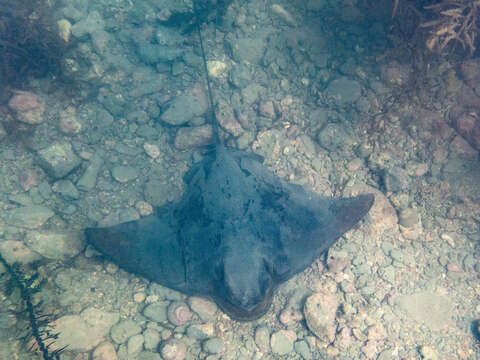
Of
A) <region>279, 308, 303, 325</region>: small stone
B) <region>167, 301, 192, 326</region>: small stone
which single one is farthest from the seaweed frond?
<region>279, 308, 303, 325</region>: small stone

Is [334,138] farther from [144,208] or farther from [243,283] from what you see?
[144,208]

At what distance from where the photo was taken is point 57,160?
6.02 metres

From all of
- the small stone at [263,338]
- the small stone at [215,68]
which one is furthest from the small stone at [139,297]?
the small stone at [215,68]

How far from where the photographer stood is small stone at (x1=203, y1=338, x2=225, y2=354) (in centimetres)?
479

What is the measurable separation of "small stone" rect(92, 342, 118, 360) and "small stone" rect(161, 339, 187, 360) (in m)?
0.81

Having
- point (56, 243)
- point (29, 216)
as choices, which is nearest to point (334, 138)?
point (56, 243)

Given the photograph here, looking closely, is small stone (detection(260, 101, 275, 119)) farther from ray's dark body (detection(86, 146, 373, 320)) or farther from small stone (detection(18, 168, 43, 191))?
small stone (detection(18, 168, 43, 191))

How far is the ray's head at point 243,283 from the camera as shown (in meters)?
3.89

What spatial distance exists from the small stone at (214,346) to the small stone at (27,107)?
→ 604 centimetres

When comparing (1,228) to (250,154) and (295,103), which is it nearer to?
(250,154)

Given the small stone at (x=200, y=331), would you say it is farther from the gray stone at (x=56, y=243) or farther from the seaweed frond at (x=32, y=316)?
the gray stone at (x=56, y=243)

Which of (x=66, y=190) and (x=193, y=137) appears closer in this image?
(x=66, y=190)

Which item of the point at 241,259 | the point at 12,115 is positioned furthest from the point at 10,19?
the point at 241,259

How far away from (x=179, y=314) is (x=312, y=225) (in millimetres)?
2894
